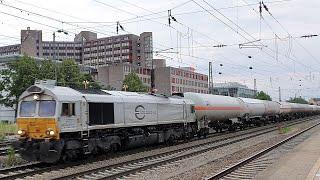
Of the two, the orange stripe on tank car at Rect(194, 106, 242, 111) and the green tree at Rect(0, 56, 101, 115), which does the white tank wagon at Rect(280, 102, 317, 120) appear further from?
the green tree at Rect(0, 56, 101, 115)

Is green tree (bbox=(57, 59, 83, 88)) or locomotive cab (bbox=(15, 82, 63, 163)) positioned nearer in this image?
locomotive cab (bbox=(15, 82, 63, 163))

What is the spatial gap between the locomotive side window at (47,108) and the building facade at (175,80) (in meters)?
121

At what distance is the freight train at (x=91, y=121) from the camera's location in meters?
18.8

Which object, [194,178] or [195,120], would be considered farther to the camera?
[195,120]

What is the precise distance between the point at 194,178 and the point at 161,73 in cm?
13424

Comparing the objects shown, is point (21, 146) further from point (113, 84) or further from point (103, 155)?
point (113, 84)

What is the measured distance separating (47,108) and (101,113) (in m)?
3.08

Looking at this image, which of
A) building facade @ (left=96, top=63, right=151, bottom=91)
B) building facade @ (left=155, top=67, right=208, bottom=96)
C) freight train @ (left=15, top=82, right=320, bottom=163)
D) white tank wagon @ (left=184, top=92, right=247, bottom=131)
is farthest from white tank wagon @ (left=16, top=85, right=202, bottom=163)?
building facade @ (left=155, top=67, right=208, bottom=96)

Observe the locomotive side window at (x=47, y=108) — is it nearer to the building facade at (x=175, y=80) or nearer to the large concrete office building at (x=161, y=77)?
the large concrete office building at (x=161, y=77)

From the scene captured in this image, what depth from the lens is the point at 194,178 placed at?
15281mm

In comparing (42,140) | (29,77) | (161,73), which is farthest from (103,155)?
(161,73)

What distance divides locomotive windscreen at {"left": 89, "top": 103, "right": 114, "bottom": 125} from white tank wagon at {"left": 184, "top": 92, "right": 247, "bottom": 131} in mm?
12753

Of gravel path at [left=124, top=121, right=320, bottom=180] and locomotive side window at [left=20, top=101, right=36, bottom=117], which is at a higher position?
locomotive side window at [left=20, top=101, right=36, bottom=117]

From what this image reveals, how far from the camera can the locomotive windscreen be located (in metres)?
20.8
